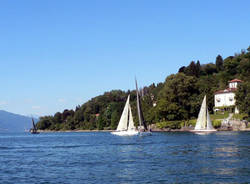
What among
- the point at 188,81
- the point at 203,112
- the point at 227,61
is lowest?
the point at 203,112

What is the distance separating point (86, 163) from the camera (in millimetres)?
44844

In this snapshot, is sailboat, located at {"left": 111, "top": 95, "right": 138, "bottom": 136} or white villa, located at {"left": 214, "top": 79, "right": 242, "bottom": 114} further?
white villa, located at {"left": 214, "top": 79, "right": 242, "bottom": 114}

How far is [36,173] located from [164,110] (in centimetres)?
10512

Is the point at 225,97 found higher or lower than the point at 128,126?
higher

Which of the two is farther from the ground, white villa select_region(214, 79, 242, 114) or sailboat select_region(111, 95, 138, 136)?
white villa select_region(214, 79, 242, 114)

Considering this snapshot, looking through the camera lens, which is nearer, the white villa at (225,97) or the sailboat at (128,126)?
the sailboat at (128,126)

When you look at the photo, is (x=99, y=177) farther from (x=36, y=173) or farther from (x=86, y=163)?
(x=86, y=163)

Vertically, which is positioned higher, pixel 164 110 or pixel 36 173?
pixel 164 110

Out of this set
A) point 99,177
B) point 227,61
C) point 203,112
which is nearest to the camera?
point 99,177

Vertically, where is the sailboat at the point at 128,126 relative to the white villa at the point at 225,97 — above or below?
below

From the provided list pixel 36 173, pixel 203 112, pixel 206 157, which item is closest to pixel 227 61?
pixel 203 112

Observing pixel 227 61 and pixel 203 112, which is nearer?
pixel 203 112

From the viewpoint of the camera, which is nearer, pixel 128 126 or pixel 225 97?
pixel 128 126

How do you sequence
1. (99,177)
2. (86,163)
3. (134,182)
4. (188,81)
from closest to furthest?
(134,182), (99,177), (86,163), (188,81)
